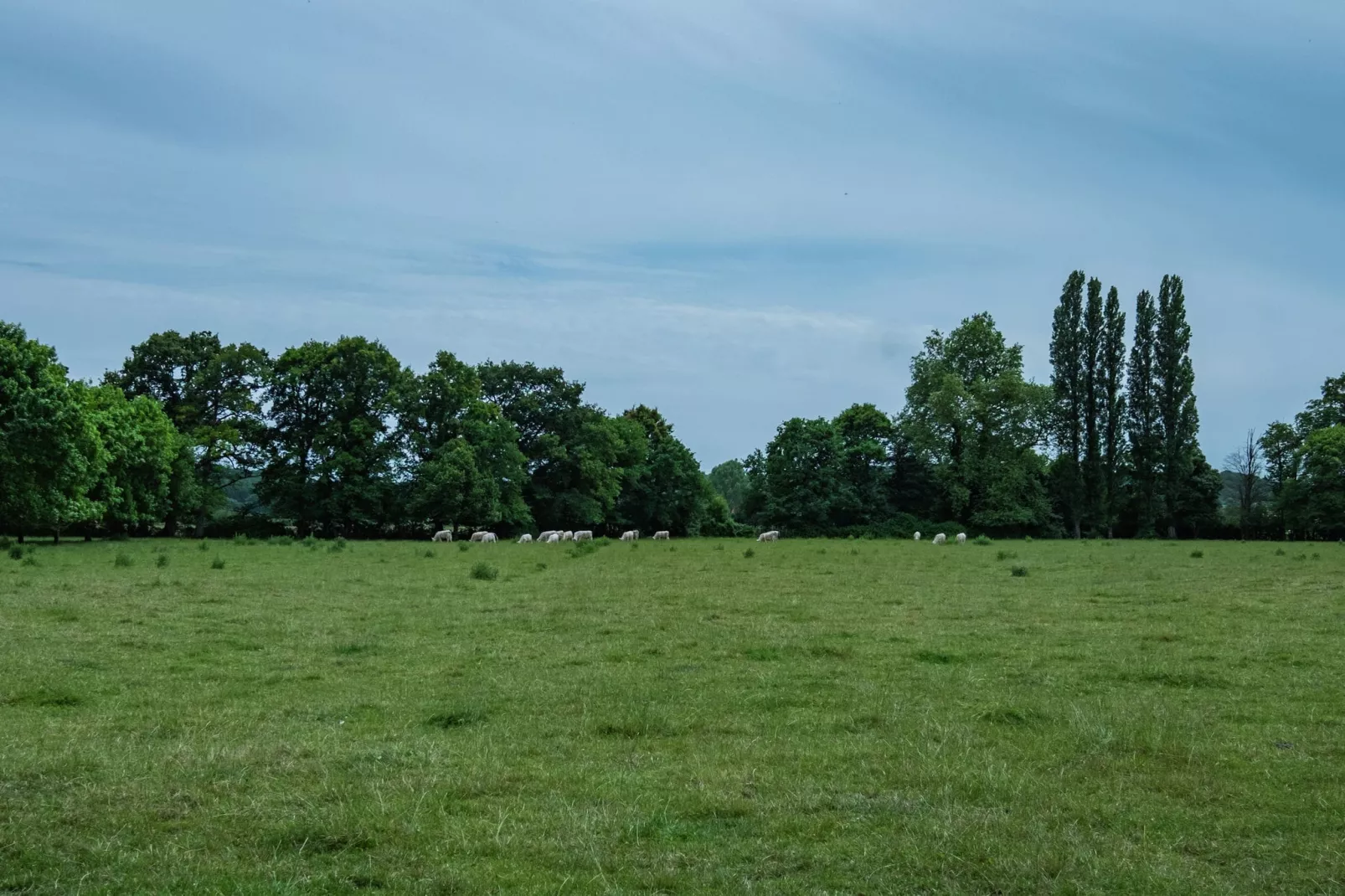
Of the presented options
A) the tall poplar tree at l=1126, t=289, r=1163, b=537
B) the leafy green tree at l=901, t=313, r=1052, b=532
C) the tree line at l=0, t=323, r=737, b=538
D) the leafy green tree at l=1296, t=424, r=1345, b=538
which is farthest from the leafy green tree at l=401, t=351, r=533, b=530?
the leafy green tree at l=1296, t=424, r=1345, b=538

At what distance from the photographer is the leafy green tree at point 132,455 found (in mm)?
45781

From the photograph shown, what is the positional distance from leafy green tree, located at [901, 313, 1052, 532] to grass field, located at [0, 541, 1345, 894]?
5497cm

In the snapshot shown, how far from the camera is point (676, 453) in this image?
78.1 meters

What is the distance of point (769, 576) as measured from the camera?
2750 centimetres

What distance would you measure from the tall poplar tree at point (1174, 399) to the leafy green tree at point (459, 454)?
155 feet

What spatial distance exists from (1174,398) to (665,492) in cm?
3887

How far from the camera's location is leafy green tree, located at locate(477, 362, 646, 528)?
70188 mm

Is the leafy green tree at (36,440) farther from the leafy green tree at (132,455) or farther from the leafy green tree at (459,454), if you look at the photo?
the leafy green tree at (459,454)

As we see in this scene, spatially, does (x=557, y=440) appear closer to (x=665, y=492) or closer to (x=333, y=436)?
(x=665, y=492)

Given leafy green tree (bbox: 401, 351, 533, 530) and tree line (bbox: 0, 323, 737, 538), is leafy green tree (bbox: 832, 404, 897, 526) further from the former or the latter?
leafy green tree (bbox: 401, 351, 533, 530)

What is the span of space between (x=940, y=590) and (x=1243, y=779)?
614 inches

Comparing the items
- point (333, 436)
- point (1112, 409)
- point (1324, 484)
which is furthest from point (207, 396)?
point (1324, 484)

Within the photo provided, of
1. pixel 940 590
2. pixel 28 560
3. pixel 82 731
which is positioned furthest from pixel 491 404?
pixel 82 731

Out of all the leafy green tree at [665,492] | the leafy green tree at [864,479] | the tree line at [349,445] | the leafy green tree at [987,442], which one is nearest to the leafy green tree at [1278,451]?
the leafy green tree at [987,442]
